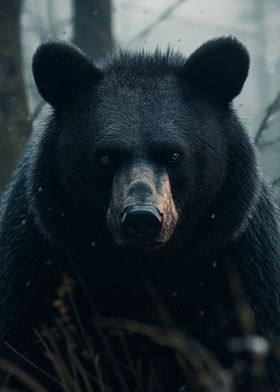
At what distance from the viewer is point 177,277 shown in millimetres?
5613

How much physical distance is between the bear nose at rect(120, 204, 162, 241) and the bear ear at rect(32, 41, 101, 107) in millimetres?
1177

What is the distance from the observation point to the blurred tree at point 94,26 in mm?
13266

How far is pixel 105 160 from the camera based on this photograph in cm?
534

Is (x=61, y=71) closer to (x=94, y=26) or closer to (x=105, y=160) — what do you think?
(x=105, y=160)

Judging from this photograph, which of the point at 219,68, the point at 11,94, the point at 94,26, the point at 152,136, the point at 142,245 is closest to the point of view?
the point at 142,245

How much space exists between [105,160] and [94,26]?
8208mm

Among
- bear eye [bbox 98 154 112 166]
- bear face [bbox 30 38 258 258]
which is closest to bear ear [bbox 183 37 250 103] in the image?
bear face [bbox 30 38 258 258]

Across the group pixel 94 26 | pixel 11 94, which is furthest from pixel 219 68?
pixel 94 26

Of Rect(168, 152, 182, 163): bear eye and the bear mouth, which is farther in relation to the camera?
Rect(168, 152, 182, 163): bear eye

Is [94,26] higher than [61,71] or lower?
lower

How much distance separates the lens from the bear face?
5316 millimetres

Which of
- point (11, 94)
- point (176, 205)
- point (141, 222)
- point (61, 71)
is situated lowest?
point (176, 205)

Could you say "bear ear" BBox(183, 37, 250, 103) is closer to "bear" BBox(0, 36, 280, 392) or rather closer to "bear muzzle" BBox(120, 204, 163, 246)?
"bear" BBox(0, 36, 280, 392)

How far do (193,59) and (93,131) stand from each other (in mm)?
651
